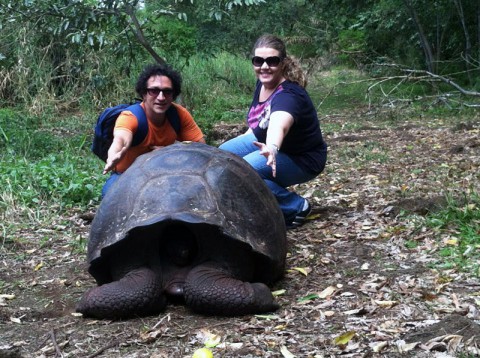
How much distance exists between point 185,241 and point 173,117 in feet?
4.74

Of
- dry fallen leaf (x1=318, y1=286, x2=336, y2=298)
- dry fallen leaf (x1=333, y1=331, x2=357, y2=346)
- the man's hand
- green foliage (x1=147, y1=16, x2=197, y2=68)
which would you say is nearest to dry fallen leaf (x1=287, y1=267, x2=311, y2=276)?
dry fallen leaf (x1=318, y1=286, x2=336, y2=298)

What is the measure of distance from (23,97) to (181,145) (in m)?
7.39

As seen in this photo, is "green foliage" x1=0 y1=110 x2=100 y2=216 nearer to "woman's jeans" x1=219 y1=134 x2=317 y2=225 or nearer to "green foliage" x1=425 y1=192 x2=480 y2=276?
"woman's jeans" x1=219 y1=134 x2=317 y2=225

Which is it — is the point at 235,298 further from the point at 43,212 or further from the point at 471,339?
the point at 43,212

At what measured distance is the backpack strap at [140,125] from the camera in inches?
184

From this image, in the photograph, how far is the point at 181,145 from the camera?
4.14m

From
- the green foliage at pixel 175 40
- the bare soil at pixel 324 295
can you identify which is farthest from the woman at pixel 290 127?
the green foliage at pixel 175 40

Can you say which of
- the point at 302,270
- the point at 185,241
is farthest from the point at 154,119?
the point at 302,270

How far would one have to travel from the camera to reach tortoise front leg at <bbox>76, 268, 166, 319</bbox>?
3502 mm

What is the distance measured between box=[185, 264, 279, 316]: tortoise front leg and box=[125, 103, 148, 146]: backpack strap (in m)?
1.44

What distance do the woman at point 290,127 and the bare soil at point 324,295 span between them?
36cm

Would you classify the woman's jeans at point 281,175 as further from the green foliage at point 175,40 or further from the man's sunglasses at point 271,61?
the green foliage at point 175,40

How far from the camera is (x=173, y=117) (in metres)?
4.94

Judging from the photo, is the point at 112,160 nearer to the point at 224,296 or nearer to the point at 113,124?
the point at 113,124
